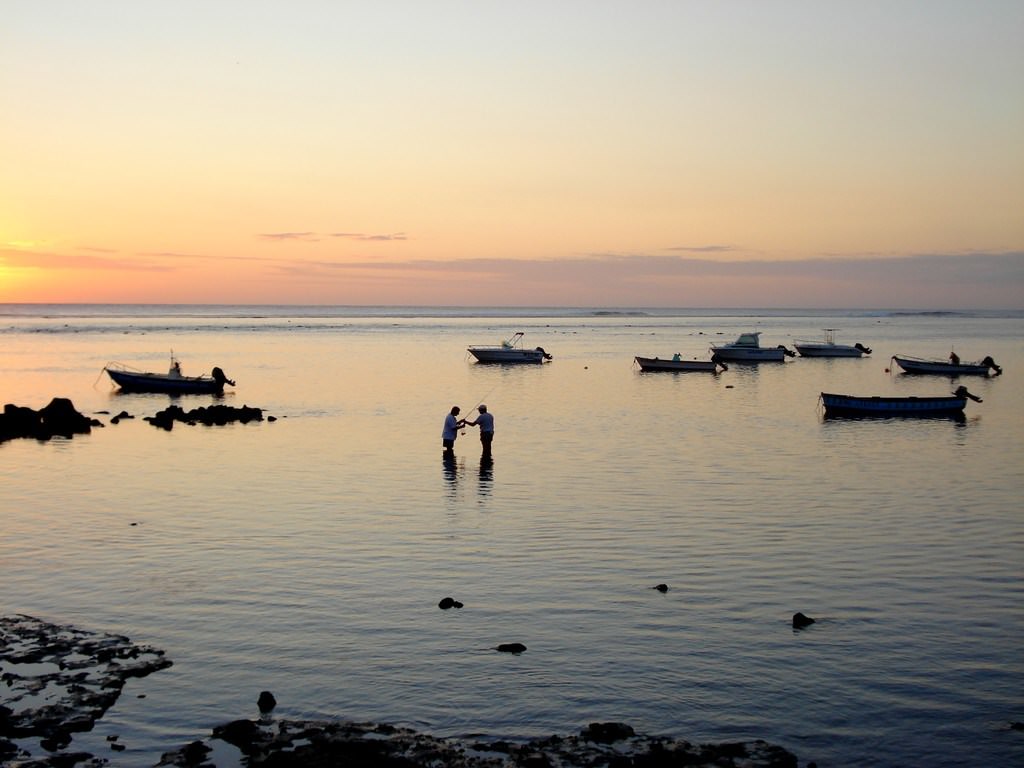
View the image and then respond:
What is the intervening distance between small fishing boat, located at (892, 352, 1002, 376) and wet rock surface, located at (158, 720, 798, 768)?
7411cm

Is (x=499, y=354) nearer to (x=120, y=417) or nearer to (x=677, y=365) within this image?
(x=677, y=365)

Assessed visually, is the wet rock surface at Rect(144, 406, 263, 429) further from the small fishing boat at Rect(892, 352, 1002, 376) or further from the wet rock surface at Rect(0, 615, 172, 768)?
the small fishing boat at Rect(892, 352, 1002, 376)

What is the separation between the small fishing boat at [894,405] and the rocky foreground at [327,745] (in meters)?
41.7

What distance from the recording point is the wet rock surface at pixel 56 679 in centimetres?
1297

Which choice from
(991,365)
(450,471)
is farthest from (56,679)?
(991,365)

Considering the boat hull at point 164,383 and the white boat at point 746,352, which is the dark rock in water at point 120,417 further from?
the white boat at point 746,352

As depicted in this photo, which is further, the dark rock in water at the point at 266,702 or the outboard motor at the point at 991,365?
the outboard motor at the point at 991,365

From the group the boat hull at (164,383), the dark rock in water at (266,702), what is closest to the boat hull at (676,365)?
the boat hull at (164,383)

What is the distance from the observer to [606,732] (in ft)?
43.2

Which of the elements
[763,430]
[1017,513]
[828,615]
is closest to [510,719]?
[828,615]

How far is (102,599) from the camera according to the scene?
19062 millimetres

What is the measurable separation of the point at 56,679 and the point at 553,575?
9423 millimetres

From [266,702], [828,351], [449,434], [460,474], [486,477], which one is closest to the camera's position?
[266,702]

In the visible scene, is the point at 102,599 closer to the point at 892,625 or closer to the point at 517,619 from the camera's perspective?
the point at 517,619
